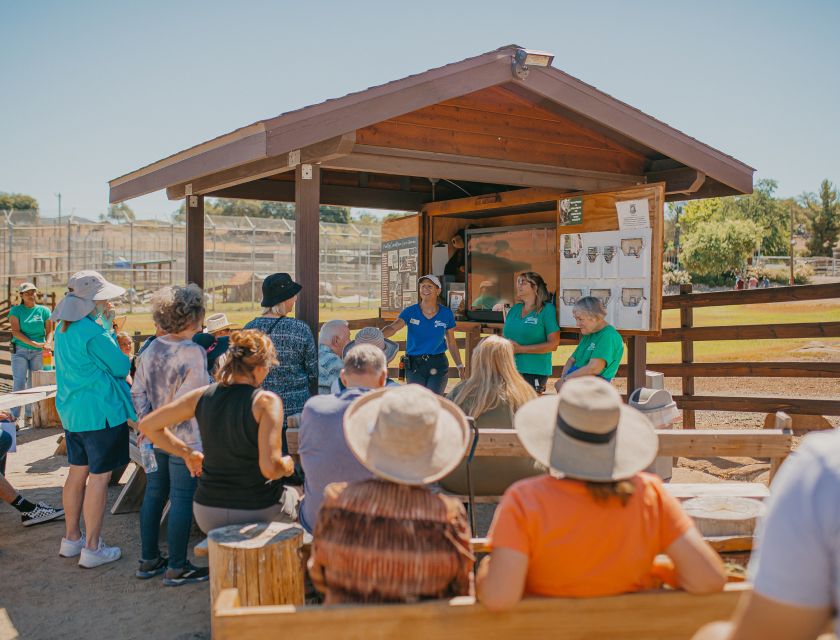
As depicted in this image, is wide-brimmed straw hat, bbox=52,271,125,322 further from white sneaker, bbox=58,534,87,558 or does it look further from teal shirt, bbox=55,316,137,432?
white sneaker, bbox=58,534,87,558

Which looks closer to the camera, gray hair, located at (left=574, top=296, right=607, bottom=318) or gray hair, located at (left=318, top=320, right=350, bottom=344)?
gray hair, located at (left=318, top=320, right=350, bottom=344)

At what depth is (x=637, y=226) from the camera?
21.3 ft

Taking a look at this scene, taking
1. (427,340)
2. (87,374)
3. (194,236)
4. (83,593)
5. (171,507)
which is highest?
(194,236)

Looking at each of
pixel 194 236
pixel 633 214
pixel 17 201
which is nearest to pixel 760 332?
pixel 633 214

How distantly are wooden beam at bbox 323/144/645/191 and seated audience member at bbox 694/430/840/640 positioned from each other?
4.70m

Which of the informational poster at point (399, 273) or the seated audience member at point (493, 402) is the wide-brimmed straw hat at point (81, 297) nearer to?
the seated audience member at point (493, 402)

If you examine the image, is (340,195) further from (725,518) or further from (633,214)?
(725,518)

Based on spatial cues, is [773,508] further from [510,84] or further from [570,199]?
[570,199]

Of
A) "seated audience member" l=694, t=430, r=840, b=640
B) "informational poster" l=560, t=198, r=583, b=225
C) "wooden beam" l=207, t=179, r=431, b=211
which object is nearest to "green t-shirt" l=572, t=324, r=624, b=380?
"informational poster" l=560, t=198, r=583, b=225

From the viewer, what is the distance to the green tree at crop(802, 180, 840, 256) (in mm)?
67500

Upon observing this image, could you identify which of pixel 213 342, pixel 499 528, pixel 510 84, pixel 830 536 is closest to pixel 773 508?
pixel 830 536

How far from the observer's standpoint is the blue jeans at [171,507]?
4363 millimetres

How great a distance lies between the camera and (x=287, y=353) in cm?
486

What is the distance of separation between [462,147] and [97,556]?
13.0ft
